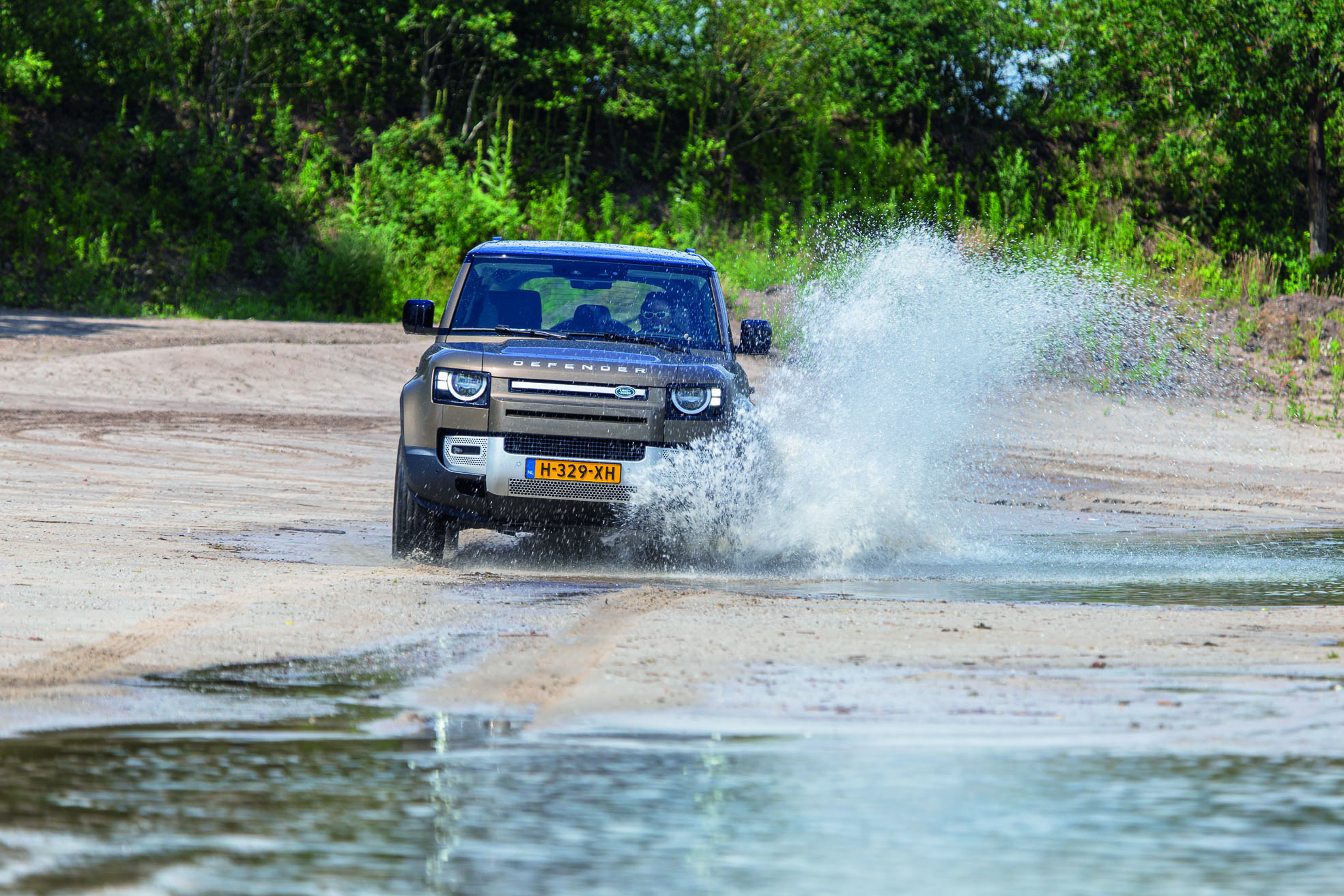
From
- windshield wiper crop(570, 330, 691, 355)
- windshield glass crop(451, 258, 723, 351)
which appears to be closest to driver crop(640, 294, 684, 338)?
windshield glass crop(451, 258, 723, 351)

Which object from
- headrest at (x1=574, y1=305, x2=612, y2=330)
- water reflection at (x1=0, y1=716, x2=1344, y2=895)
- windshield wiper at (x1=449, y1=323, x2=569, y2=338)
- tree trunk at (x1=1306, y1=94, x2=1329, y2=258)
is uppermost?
tree trunk at (x1=1306, y1=94, x2=1329, y2=258)

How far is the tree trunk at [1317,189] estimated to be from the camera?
103 ft

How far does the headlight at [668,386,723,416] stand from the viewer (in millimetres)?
8555

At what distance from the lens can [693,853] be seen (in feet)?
12.2

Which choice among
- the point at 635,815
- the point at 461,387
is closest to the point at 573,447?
the point at 461,387

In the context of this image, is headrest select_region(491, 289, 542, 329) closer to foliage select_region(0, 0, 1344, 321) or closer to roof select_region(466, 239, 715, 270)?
roof select_region(466, 239, 715, 270)

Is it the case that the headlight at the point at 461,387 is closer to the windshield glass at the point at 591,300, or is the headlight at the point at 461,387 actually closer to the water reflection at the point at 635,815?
the windshield glass at the point at 591,300

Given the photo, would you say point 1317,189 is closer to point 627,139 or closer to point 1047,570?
point 627,139

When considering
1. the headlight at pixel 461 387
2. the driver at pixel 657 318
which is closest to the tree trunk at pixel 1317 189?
the driver at pixel 657 318

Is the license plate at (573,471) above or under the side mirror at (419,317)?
under

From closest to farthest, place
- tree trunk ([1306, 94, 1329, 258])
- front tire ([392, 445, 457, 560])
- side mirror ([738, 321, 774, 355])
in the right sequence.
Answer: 1. front tire ([392, 445, 457, 560])
2. side mirror ([738, 321, 774, 355])
3. tree trunk ([1306, 94, 1329, 258])

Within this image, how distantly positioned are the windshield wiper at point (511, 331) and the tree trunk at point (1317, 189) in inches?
1015

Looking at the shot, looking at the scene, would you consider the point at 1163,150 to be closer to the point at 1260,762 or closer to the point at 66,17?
the point at 66,17

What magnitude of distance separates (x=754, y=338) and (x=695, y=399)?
125 centimetres
